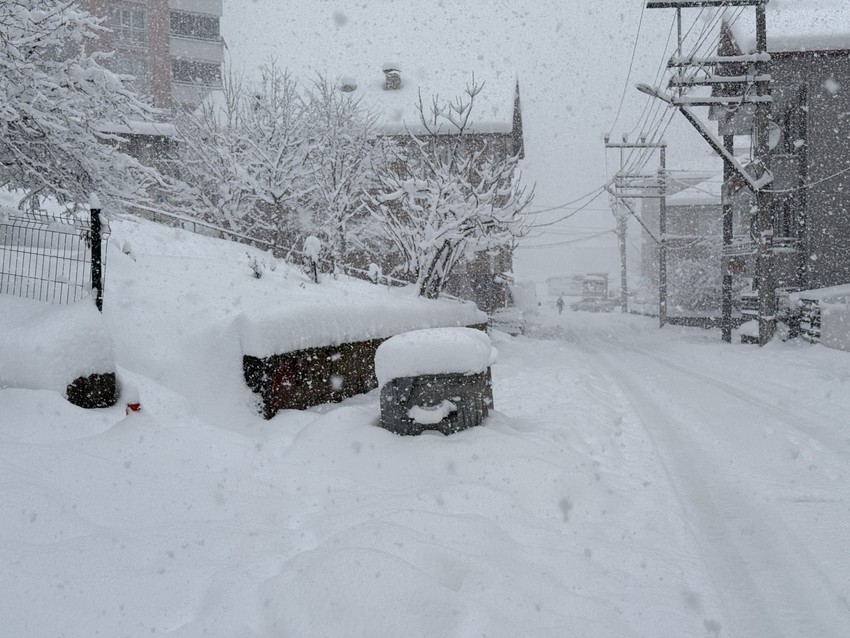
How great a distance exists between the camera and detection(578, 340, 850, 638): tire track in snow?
2762 millimetres

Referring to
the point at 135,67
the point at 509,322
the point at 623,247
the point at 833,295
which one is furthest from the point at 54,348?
the point at 623,247

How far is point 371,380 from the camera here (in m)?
8.27

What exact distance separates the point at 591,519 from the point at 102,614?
2.83 meters

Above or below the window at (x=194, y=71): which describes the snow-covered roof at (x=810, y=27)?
below

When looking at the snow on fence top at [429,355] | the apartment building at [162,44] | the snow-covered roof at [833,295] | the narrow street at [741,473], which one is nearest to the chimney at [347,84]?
the apartment building at [162,44]

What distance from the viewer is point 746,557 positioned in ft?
11.1

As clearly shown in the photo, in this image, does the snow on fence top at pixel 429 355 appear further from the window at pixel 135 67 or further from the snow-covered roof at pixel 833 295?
the window at pixel 135 67

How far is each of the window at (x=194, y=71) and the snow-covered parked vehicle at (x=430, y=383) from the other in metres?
39.0

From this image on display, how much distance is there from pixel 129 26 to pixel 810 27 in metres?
36.7

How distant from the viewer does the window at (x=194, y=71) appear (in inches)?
1543

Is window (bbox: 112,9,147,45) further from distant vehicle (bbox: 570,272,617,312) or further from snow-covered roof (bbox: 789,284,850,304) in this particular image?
distant vehicle (bbox: 570,272,617,312)

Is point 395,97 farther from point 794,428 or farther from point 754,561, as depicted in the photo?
point 754,561

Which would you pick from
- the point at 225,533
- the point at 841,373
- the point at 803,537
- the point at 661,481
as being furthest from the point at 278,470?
the point at 841,373

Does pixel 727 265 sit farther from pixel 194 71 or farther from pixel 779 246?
pixel 194 71
